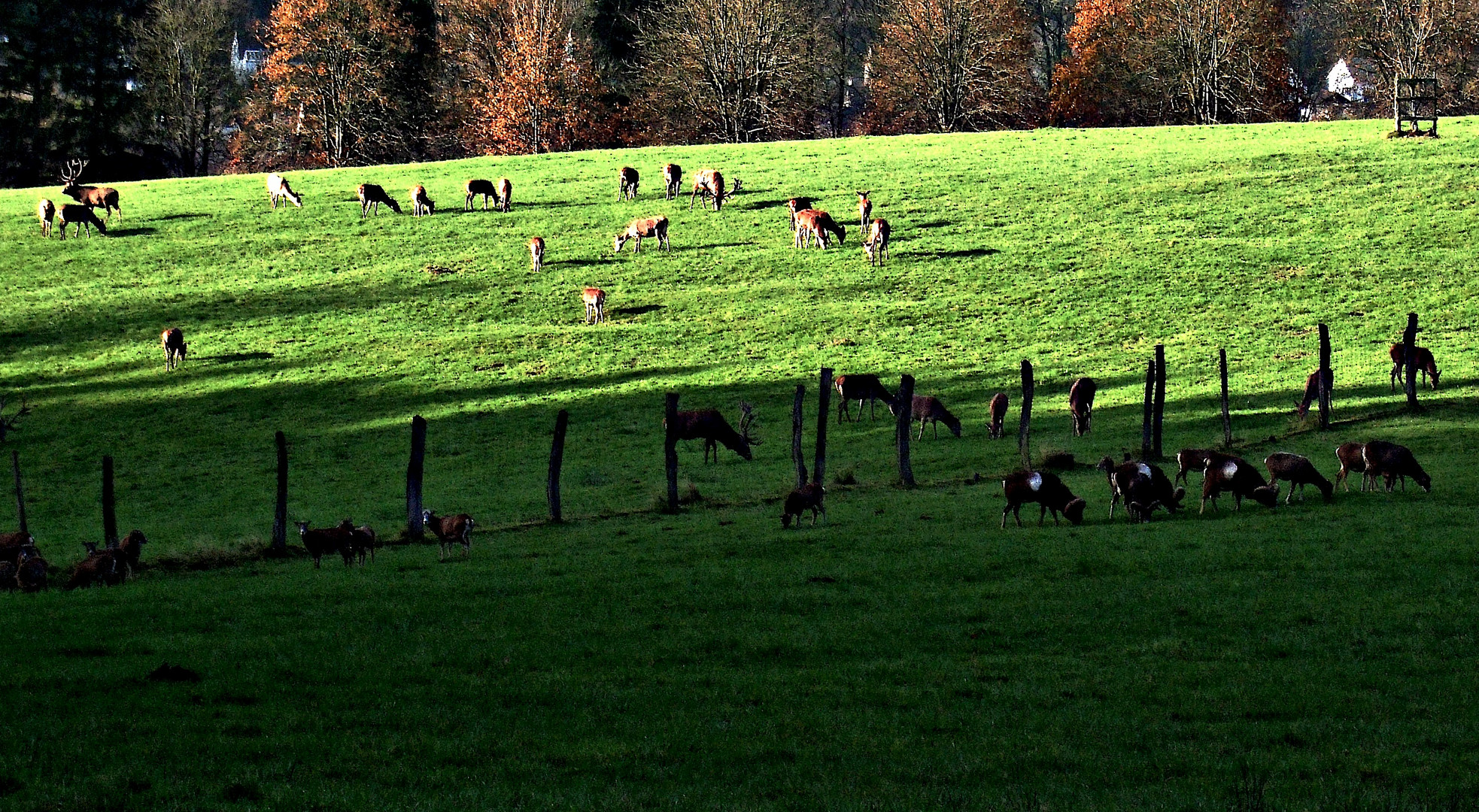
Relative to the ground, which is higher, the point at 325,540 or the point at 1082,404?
the point at 1082,404

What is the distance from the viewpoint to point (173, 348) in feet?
137

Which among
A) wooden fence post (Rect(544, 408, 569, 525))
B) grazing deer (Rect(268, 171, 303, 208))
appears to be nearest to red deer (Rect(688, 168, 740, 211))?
grazing deer (Rect(268, 171, 303, 208))

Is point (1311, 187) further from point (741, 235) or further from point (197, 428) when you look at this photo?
point (197, 428)

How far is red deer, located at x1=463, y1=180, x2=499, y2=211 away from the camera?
190ft

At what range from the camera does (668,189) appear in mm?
58688

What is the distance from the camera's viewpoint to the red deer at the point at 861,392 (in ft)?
114

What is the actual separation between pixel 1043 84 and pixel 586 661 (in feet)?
319

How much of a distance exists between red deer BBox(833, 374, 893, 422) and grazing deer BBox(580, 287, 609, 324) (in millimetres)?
11265

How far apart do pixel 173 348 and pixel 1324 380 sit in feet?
109

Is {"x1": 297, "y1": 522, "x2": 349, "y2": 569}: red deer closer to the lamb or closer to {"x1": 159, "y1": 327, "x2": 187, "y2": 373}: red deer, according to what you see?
the lamb

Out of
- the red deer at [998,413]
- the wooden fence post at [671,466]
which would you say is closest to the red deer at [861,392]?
the red deer at [998,413]

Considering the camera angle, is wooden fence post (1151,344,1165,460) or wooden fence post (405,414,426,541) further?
wooden fence post (1151,344,1165,460)

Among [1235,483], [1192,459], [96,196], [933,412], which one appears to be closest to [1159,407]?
[1192,459]

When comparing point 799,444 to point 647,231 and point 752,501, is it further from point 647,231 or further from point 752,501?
point 647,231
